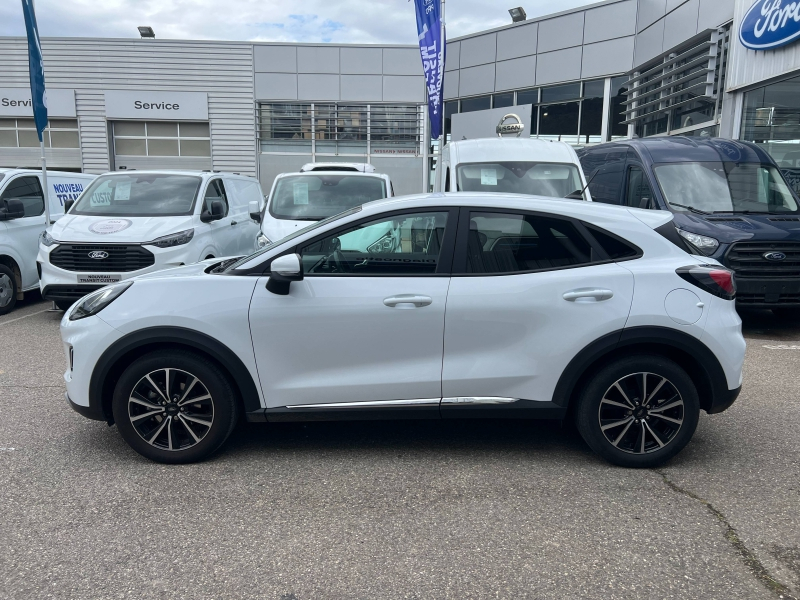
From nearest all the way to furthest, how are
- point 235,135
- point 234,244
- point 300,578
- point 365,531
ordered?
point 300,578 < point 365,531 < point 234,244 < point 235,135

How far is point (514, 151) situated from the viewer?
905 centimetres

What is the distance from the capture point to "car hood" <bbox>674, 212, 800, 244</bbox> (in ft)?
25.2

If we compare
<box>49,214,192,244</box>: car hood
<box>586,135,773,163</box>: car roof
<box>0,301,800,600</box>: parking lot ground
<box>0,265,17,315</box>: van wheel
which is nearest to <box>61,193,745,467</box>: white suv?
<box>0,301,800,600</box>: parking lot ground

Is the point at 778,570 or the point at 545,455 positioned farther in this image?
the point at 545,455

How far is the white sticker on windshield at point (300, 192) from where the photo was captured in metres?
9.28

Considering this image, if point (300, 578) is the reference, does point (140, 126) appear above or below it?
above

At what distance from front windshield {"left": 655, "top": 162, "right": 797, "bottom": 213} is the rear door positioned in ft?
17.3

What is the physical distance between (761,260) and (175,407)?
684 centimetres

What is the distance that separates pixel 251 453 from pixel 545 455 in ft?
6.13

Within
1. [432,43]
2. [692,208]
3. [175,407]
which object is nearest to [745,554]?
[175,407]

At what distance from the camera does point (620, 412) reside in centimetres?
388

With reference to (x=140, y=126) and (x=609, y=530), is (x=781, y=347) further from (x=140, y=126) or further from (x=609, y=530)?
(x=140, y=126)

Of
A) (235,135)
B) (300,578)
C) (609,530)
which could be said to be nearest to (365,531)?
(300,578)

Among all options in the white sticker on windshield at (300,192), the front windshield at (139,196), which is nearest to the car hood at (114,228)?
the front windshield at (139,196)
